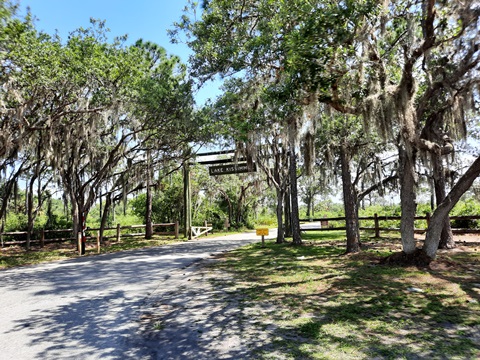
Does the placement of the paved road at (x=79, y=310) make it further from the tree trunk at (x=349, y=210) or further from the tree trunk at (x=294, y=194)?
the tree trunk at (x=294, y=194)

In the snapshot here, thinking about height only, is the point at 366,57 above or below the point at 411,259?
above

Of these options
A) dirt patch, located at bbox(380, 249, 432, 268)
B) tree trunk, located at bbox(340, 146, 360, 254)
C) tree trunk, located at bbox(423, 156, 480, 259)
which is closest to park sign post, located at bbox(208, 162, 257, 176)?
tree trunk, located at bbox(340, 146, 360, 254)

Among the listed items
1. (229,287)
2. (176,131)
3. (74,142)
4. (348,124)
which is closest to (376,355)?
(229,287)

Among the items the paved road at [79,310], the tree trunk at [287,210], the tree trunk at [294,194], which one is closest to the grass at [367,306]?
the paved road at [79,310]

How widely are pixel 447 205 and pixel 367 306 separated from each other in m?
4.05

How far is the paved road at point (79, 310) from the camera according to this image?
3646 mm

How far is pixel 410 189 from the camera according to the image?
25.9 feet

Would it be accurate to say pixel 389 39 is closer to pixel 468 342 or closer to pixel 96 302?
pixel 468 342

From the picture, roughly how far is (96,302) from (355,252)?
24.4 ft

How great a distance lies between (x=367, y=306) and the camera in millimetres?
4910

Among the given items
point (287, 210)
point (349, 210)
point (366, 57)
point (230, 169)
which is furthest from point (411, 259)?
point (230, 169)

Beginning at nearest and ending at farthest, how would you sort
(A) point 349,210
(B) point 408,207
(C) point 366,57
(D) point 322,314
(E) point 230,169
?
(D) point 322,314, (C) point 366,57, (B) point 408,207, (A) point 349,210, (E) point 230,169

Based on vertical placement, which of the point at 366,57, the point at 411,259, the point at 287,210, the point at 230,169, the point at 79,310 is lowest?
the point at 79,310

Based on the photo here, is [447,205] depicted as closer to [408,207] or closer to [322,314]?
[408,207]
